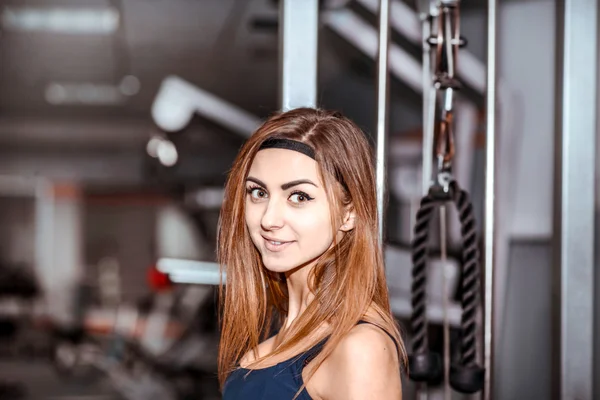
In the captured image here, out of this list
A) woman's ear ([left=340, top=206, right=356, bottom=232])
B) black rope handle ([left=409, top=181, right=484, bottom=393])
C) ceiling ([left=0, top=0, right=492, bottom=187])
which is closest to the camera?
woman's ear ([left=340, top=206, right=356, bottom=232])

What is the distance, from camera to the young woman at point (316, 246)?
2.76ft

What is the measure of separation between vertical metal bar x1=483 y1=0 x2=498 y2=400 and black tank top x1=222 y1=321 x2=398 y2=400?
17.3 inches

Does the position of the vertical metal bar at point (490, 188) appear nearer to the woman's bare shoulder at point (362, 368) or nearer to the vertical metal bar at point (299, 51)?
the vertical metal bar at point (299, 51)

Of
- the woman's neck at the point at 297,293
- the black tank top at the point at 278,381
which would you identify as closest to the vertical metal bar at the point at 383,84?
the woman's neck at the point at 297,293

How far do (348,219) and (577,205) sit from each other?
61 cm

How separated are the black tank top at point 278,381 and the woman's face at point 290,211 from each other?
0.12 m

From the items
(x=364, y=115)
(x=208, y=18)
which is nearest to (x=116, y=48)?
(x=208, y=18)

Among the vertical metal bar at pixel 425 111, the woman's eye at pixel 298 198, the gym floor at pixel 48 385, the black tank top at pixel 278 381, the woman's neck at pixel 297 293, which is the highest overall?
the vertical metal bar at pixel 425 111

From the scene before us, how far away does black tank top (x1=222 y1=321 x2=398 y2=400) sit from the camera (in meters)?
0.87

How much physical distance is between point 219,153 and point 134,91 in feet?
7.95

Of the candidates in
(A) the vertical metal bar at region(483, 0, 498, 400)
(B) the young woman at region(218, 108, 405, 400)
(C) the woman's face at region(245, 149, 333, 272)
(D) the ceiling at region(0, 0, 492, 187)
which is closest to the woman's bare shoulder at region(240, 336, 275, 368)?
(B) the young woman at region(218, 108, 405, 400)

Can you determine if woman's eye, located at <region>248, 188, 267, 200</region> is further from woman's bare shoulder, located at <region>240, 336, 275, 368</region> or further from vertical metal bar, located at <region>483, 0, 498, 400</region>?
vertical metal bar, located at <region>483, 0, 498, 400</region>

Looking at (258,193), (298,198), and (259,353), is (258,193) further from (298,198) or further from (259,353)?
(259,353)

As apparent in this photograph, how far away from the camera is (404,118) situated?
2363mm
